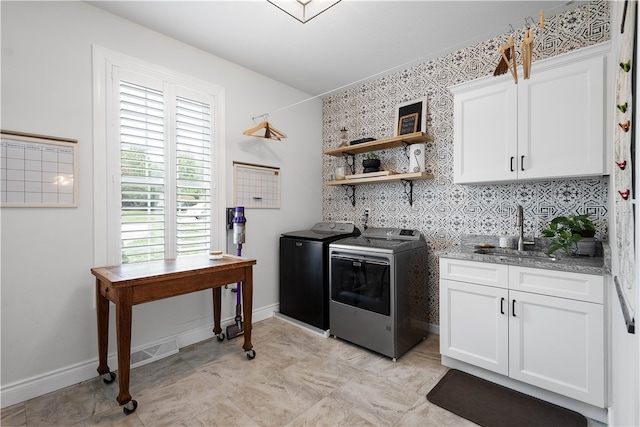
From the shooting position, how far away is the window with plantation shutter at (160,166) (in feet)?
7.75

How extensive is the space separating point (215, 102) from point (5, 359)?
2454mm

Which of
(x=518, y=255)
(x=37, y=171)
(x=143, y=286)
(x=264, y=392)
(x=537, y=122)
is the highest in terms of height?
(x=537, y=122)

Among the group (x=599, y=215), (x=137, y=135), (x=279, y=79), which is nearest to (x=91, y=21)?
(x=137, y=135)

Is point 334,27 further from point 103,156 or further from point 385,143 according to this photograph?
point 103,156

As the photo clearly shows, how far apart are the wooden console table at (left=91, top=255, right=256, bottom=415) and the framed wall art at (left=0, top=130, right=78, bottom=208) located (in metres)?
0.58

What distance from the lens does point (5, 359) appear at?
1.88 metres

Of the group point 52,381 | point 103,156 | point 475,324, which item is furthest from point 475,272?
point 52,381

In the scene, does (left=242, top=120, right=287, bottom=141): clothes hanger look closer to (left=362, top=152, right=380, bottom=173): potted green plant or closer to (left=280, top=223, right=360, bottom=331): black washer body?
(left=362, top=152, right=380, bottom=173): potted green plant

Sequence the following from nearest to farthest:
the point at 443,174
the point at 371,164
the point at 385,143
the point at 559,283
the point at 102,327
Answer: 1. the point at 559,283
2. the point at 102,327
3. the point at 443,174
4. the point at 385,143
5. the point at 371,164

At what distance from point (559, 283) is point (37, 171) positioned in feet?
11.2

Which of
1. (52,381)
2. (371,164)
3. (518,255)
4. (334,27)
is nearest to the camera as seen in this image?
(52,381)

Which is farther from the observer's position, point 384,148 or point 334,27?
point 384,148

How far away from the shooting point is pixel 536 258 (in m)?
2.04

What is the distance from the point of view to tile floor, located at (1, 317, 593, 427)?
1.78 m
